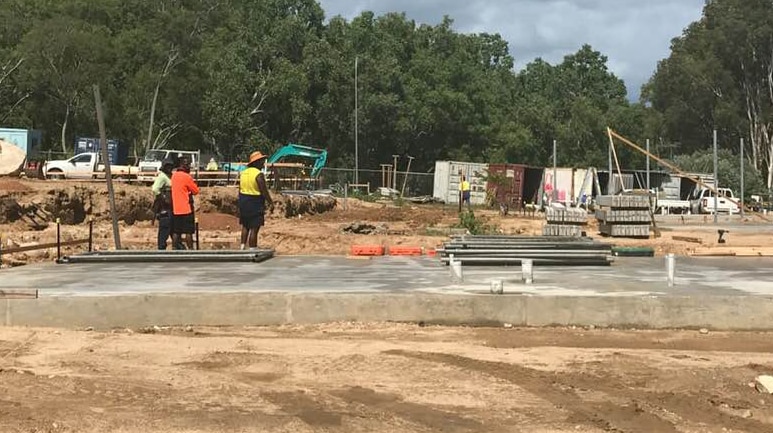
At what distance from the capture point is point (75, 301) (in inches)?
334

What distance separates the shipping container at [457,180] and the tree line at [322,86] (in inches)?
432

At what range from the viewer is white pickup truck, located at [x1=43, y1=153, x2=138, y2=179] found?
115 ft

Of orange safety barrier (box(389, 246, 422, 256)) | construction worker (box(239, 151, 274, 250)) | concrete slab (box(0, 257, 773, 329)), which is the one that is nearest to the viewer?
concrete slab (box(0, 257, 773, 329))

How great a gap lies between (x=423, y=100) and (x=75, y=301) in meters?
60.3

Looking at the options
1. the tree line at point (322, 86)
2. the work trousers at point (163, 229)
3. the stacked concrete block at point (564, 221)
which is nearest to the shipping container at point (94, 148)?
the tree line at point (322, 86)

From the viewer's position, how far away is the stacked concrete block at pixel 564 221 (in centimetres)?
2208

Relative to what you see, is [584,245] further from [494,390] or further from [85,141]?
[85,141]

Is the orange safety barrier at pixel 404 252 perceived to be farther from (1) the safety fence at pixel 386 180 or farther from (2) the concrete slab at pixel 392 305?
(1) the safety fence at pixel 386 180

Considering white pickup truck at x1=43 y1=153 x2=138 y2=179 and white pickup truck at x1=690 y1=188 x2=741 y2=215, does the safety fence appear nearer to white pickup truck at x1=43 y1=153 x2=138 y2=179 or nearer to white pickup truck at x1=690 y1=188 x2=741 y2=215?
white pickup truck at x1=43 y1=153 x2=138 y2=179

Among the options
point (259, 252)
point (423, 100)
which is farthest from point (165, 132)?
point (259, 252)

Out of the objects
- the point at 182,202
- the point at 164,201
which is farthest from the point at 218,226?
the point at 182,202

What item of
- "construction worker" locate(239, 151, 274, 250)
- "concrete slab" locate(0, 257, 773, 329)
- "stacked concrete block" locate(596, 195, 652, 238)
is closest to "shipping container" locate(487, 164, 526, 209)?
"stacked concrete block" locate(596, 195, 652, 238)

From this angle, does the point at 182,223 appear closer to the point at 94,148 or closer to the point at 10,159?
the point at 10,159

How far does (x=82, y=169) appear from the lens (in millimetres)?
38594
